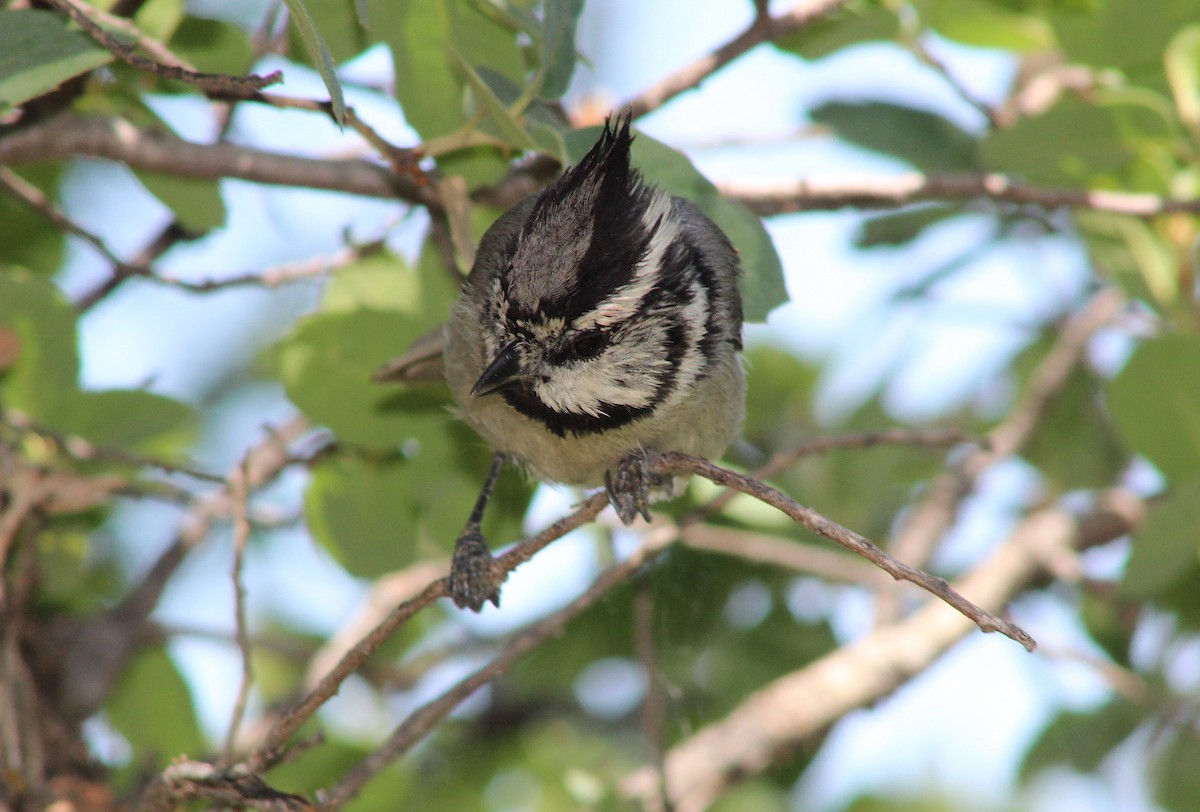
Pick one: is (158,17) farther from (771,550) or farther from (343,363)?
(771,550)

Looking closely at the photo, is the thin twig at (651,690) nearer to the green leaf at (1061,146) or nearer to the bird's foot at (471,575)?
the bird's foot at (471,575)

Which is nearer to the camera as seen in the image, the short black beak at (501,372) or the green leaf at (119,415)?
the short black beak at (501,372)

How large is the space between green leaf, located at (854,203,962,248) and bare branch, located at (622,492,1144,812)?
3.80 ft

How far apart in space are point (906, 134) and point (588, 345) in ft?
Result: 4.43

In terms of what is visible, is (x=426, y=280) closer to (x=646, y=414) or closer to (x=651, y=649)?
(x=646, y=414)

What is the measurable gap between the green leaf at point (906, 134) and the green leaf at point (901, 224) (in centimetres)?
26

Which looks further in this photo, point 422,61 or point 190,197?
point 190,197

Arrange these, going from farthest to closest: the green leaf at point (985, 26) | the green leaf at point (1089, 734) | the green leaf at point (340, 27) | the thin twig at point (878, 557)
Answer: the green leaf at point (1089, 734) → the green leaf at point (985, 26) → the green leaf at point (340, 27) → the thin twig at point (878, 557)

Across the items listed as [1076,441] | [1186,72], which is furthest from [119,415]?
[1076,441]

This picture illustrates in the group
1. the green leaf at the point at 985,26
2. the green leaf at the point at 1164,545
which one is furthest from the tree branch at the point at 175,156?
the green leaf at the point at 1164,545

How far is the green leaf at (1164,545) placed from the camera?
3096 mm

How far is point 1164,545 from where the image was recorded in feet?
10.3

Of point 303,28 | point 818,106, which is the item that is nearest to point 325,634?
point 818,106

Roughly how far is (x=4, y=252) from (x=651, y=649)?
233 centimetres
